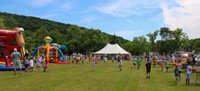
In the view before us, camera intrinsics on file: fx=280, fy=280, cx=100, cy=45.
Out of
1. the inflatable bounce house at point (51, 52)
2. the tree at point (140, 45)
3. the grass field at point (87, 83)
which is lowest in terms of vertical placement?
the grass field at point (87, 83)

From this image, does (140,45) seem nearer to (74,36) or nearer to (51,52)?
(74,36)

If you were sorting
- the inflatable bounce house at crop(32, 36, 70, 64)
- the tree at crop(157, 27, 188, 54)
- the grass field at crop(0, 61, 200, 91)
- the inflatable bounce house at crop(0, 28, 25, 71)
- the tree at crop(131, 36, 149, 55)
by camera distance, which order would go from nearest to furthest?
the grass field at crop(0, 61, 200, 91)
the inflatable bounce house at crop(0, 28, 25, 71)
the inflatable bounce house at crop(32, 36, 70, 64)
the tree at crop(157, 27, 188, 54)
the tree at crop(131, 36, 149, 55)

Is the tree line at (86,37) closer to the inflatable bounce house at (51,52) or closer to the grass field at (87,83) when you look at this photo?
the inflatable bounce house at (51,52)

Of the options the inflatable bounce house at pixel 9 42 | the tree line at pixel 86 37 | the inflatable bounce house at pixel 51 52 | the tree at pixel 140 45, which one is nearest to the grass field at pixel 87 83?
the inflatable bounce house at pixel 9 42

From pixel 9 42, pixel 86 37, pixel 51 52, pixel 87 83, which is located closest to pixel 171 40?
pixel 86 37

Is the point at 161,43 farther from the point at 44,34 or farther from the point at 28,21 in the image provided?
the point at 28,21

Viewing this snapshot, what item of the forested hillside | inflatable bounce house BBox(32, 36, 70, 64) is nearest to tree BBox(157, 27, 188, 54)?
the forested hillside

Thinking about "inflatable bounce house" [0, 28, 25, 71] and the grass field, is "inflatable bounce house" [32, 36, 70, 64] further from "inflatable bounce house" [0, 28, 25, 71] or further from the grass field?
the grass field

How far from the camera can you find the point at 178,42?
94750 millimetres

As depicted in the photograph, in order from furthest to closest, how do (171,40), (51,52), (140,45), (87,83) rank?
(140,45) → (171,40) → (51,52) → (87,83)

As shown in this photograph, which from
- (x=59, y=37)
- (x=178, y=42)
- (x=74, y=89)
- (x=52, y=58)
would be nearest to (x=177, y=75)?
(x=74, y=89)

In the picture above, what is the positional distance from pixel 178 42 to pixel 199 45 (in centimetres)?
3522

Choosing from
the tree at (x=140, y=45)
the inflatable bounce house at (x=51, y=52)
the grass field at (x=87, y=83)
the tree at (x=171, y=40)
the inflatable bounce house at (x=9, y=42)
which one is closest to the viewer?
the grass field at (x=87, y=83)

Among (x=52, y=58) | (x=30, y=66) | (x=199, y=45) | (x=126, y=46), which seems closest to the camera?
(x=30, y=66)
